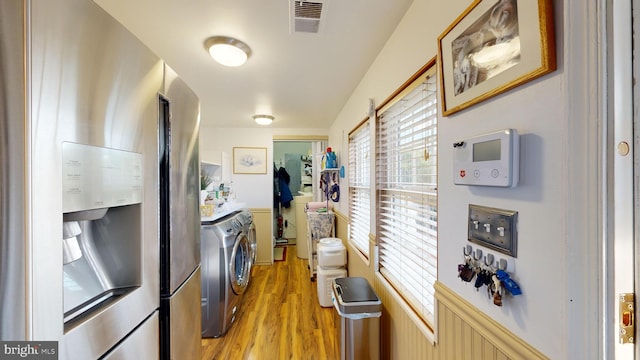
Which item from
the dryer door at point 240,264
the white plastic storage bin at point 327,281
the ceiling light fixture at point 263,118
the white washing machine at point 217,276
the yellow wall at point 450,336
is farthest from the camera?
the ceiling light fixture at point 263,118

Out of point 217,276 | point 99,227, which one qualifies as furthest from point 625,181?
point 217,276

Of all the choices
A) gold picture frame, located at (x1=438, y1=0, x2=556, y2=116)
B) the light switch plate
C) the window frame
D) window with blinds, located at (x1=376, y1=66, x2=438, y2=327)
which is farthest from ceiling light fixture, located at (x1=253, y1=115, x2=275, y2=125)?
the light switch plate

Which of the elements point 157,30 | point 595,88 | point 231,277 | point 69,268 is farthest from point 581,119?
point 231,277

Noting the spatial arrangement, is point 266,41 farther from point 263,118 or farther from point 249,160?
point 249,160

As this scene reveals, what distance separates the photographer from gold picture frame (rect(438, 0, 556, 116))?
1.90 ft

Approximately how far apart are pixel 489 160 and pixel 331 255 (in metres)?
2.17

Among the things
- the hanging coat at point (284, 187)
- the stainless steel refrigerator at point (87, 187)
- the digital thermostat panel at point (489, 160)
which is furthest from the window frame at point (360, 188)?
the hanging coat at point (284, 187)

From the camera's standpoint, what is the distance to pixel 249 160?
13.7 ft

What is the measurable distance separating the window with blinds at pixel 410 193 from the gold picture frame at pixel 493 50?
22cm

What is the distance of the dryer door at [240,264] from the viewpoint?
7.42ft

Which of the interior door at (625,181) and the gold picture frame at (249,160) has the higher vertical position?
the gold picture frame at (249,160)

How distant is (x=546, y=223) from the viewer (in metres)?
0.60

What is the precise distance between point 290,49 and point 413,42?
2.68 ft

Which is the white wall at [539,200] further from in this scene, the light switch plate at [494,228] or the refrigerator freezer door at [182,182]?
the refrigerator freezer door at [182,182]
